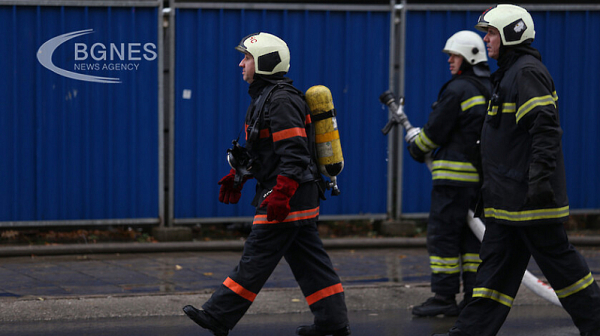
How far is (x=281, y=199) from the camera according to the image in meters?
4.87

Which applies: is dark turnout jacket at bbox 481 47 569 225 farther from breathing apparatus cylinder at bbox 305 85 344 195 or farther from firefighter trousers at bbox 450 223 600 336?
breathing apparatus cylinder at bbox 305 85 344 195

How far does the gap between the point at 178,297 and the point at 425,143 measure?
2.04 metres

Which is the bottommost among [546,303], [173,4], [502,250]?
[546,303]

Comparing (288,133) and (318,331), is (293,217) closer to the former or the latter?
(288,133)

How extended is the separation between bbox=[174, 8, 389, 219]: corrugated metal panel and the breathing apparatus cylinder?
3763 millimetres

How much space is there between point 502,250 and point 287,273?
9.34 ft

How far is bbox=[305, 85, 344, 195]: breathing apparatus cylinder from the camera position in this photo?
521cm

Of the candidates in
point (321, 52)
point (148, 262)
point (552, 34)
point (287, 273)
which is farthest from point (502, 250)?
point (552, 34)

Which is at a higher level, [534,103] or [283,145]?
[534,103]

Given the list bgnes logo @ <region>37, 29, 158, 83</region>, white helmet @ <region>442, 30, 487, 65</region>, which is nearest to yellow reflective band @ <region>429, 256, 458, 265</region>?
white helmet @ <region>442, 30, 487, 65</region>

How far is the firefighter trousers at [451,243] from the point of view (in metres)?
6.11

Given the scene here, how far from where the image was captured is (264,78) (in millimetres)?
5223

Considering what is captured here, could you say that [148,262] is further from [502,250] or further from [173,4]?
[502,250]

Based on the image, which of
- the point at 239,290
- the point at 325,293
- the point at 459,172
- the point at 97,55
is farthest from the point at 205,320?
the point at 97,55
